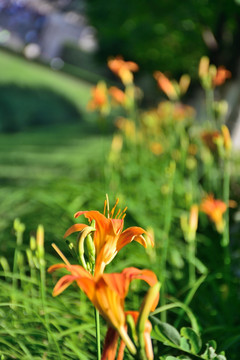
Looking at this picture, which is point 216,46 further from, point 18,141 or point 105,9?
point 18,141

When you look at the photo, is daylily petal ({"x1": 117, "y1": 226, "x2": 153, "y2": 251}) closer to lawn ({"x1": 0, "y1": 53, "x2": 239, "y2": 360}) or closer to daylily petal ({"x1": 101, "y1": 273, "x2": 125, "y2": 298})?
lawn ({"x1": 0, "y1": 53, "x2": 239, "y2": 360})

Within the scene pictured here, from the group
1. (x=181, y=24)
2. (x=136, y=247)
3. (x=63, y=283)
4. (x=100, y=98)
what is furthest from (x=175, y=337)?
(x=181, y=24)

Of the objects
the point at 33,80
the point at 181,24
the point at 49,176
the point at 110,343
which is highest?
the point at 110,343

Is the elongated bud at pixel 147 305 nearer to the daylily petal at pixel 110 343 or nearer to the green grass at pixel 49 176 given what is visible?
the daylily petal at pixel 110 343

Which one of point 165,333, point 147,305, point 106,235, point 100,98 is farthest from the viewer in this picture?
point 100,98

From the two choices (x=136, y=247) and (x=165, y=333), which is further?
(x=136, y=247)

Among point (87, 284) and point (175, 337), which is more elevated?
point (87, 284)

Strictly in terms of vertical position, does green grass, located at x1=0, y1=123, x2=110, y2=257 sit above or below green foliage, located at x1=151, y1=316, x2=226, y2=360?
below

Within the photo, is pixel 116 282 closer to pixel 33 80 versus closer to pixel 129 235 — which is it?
pixel 129 235

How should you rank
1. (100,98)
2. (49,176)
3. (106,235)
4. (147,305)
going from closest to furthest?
(147,305) → (106,235) → (100,98) → (49,176)

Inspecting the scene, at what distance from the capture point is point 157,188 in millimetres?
2953

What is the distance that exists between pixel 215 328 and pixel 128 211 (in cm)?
99

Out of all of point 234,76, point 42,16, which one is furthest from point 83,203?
point 42,16

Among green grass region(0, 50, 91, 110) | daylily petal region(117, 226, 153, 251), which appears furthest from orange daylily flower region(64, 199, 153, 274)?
green grass region(0, 50, 91, 110)
